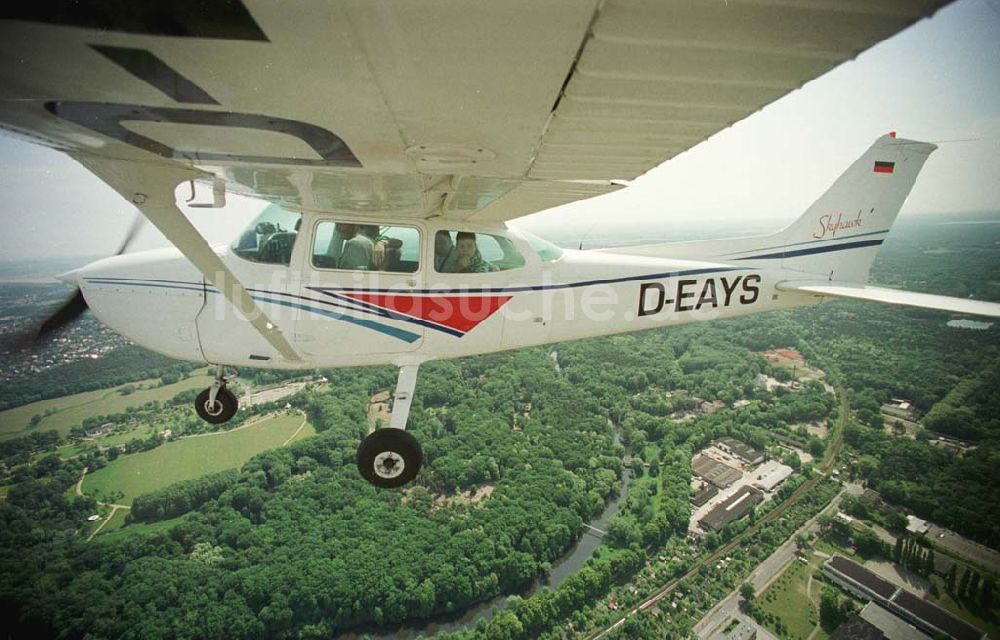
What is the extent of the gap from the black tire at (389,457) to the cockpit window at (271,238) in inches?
67.3

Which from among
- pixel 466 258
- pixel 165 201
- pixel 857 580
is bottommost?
pixel 857 580

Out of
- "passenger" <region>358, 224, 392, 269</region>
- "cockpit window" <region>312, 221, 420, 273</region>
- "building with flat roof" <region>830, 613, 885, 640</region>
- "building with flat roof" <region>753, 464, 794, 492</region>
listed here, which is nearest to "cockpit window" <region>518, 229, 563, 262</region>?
"cockpit window" <region>312, 221, 420, 273</region>

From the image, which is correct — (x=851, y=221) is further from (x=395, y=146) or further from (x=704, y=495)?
(x=704, y=495)

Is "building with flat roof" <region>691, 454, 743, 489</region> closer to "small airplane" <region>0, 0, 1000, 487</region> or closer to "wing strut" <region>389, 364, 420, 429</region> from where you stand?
"small airplane" <region>0, 0, 1000, 487</region>

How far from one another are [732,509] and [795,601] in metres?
3.13

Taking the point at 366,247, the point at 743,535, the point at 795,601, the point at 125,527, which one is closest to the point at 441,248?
the point at 366,247

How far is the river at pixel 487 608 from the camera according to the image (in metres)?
11.1

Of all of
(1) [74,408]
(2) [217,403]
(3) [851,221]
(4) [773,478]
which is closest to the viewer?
(2) [217,403]

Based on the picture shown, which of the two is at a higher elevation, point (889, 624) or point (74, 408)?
point (74, 408)

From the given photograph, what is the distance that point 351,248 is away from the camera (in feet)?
10.7


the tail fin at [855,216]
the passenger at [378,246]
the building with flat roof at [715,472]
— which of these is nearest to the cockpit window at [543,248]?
the passenger at [378,246]

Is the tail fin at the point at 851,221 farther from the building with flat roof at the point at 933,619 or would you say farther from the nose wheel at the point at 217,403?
the building with flat roof at the point at 933,619

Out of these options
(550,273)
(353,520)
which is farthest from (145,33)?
(353,520)

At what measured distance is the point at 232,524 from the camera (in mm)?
12586
